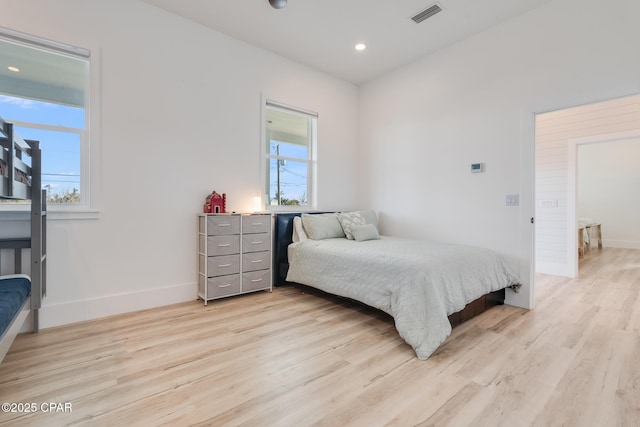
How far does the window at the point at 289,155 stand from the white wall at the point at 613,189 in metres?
6.81

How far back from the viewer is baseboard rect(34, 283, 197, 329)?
8.28ft

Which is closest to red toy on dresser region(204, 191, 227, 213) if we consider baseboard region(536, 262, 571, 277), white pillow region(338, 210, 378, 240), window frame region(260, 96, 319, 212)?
window frame region(260, 96, 319, 212)

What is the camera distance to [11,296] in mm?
1694

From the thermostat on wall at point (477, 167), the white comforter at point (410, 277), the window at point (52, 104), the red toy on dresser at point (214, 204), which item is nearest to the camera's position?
the white comforter at point (410, 277)

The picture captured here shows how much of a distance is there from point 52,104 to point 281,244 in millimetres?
2596

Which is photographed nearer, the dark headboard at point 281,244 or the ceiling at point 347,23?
the ceiling at point 347,23

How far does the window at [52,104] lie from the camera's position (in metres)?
2.45

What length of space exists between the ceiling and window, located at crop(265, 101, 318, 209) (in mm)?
790

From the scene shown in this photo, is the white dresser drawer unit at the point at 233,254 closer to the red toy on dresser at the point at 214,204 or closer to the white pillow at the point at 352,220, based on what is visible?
the red toy on dresser at the point at 214,204

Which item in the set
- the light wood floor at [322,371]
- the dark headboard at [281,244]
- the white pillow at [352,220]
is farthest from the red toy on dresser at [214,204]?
the white pillow at [352,220]

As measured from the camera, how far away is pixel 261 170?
12.4 feet

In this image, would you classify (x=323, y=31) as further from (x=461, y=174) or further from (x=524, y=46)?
(x=461, y=174)

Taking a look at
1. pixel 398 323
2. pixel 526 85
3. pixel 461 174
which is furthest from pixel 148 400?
pixel 526 85

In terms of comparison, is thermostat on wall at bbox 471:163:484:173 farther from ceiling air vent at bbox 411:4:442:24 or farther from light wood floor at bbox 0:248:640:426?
ceiling air vent at bbox 411:4:442:24
